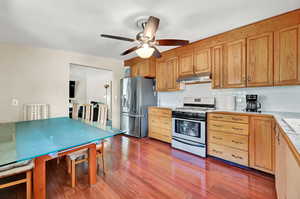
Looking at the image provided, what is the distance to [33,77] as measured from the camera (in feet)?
10.1

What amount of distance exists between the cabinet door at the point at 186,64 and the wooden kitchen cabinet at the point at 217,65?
1.50ft

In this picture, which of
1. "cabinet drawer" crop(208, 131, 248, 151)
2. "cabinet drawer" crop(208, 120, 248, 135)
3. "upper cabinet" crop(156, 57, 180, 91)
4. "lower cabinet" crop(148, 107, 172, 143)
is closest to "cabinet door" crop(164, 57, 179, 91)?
"upper cabinet" crop(156, 57, 180, 91)

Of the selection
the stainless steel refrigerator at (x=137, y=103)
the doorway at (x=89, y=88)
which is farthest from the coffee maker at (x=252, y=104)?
the doorway at (x=89, y=88)

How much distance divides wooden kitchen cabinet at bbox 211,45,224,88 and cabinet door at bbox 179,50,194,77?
18.1 inches

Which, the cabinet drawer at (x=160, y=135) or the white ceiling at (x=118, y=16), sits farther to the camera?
the cabinet drawer at (x=160, y=135)

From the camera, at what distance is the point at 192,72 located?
2.99 m

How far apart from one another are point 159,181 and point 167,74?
2.46 m

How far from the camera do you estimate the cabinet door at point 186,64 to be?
3.00 m

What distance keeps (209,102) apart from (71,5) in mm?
2947

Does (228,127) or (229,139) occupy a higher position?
(228,127)

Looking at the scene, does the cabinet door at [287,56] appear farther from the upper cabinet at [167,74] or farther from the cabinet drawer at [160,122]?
the cabinet drawer at [160,122]

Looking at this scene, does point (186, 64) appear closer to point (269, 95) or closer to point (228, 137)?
point (269, 95)

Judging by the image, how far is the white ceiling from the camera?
1.69 m

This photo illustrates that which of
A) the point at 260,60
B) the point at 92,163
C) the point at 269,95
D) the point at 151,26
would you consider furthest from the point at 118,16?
the point at 269,95
